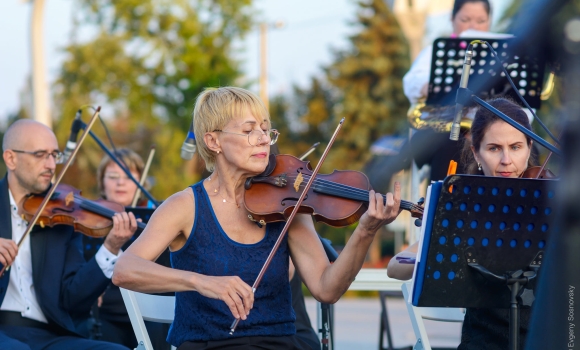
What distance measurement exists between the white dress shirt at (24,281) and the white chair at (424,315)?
4.27 ft

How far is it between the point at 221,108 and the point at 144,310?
0.92 metres

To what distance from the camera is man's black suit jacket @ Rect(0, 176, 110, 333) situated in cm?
338

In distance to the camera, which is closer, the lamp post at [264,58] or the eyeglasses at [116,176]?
the eyeglasses at [116,176]

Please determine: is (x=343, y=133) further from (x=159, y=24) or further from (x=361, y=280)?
(x=361, y=280)

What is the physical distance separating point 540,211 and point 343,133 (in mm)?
21739

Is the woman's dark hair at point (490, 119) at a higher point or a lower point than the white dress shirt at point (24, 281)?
higher

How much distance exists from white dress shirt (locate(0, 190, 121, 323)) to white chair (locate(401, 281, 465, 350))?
1.30 metres

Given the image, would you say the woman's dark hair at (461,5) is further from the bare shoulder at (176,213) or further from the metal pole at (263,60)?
the metal pole at (263,60)

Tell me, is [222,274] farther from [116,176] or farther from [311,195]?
[116,176]

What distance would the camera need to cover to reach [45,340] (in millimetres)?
3316

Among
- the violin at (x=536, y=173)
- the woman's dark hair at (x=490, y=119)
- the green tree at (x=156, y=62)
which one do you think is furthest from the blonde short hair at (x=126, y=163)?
the green tree at (x=156, y=62)

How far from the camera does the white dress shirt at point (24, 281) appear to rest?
11.1 ft

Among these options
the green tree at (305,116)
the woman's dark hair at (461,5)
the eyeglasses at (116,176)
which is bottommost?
the green tree at (305,116)

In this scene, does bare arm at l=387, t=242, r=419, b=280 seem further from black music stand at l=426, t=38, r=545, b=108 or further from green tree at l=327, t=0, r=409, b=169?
green tree at l=327, t=0, r=409, b=169
